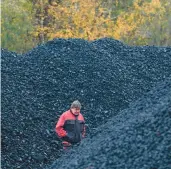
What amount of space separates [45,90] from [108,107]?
5.87 feet

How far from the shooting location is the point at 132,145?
7.77 m

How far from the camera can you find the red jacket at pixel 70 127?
9.64 meters

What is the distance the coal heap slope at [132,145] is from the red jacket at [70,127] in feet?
0.72

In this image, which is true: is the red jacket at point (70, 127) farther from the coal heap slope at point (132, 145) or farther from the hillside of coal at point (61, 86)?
the hillside of coal at point (61, 86)

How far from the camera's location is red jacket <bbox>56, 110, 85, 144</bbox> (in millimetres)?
9641

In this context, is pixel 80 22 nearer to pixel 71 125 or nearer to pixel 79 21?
pixel 79 21

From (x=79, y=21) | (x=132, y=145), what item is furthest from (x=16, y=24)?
(x=132, y=145)

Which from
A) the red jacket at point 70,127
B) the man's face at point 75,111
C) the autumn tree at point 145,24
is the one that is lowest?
the red jacket at point 70,127

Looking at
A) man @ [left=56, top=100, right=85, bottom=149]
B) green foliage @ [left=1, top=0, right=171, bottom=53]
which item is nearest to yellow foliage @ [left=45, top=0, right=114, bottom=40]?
green foliage @ [left=1, top=0, right=171, bottom=53]

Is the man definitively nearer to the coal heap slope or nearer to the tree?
the coal heap slope

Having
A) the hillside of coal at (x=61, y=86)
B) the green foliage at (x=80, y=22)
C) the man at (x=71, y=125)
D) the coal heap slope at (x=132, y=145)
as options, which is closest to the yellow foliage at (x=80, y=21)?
the green foliage at (x=80, y=22)

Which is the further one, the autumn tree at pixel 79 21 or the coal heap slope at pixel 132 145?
the autumn tree at pixel 79 21

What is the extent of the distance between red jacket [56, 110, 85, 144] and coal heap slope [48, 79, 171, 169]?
0.22m

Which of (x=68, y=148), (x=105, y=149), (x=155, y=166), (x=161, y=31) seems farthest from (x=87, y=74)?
(x=161, y=31)
